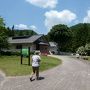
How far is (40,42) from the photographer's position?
82000mm

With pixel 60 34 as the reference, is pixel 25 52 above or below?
below

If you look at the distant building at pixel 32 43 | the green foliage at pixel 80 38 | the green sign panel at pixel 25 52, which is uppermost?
the green foliage at pixel 80 38

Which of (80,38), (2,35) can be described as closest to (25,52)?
(2,35)

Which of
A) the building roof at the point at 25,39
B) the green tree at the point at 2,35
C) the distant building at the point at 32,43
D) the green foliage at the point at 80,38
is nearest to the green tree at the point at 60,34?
the distant building at the point at 32,43

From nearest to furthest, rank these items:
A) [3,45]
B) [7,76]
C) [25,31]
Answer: [7,76] < [3,45] < [25,31]

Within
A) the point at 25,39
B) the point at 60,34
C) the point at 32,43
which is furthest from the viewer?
the point at 60,34

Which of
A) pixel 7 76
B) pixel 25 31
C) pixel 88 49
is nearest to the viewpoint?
pixel 7 76

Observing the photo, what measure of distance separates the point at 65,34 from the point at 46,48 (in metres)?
11.8

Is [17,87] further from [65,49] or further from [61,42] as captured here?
[65,49]

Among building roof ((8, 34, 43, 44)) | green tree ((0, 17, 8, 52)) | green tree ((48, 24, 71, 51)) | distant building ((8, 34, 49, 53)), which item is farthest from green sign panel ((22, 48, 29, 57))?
green tree ((48, 24, 71, 51))

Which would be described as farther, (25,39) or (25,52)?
(25,39)

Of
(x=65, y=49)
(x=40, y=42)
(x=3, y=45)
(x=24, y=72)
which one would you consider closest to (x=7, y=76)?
(x=24, y=72)

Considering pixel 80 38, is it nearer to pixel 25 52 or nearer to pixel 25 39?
pixel 25 39

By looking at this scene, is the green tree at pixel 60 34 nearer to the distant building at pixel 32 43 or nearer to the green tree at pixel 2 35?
the distant building at pixel 32 43
